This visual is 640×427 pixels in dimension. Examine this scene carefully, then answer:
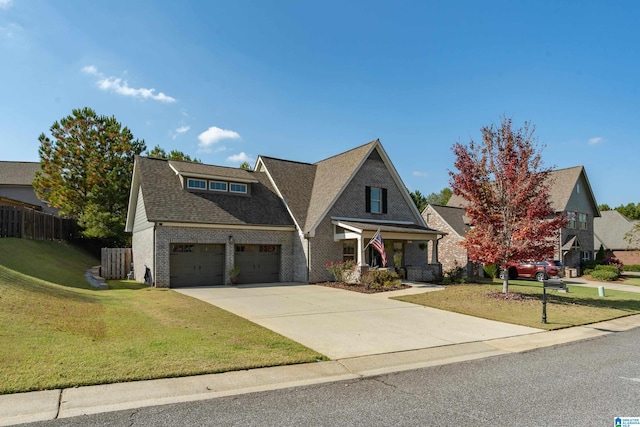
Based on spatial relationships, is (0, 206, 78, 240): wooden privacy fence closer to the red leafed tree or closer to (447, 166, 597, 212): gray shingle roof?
the red leafed tree

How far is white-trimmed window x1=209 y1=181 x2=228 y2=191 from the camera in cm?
2262

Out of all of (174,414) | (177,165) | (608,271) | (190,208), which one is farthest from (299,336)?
(608,271)

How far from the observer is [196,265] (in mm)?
20266

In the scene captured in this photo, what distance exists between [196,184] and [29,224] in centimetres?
849

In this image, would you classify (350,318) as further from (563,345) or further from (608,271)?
(608,271)

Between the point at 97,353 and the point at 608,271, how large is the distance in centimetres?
3443

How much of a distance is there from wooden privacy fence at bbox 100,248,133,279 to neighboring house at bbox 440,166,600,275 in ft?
75.5

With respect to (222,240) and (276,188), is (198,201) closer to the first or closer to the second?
(222,240)

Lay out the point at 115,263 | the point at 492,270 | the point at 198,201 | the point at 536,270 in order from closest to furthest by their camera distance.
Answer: the point at 198,201
the point at 115,263
the point at 536,270
the point at 492,270

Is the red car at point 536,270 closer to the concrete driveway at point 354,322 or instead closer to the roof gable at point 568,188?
the roof gable at point 568,188

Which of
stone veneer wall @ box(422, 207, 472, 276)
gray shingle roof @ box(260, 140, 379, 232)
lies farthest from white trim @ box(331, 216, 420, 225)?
stone veneer wall @ box(422, 207, 472, 276)

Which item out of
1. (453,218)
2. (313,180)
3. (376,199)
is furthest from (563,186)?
(313,180)

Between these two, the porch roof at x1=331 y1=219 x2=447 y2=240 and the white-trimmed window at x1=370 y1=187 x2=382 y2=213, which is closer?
the porch roof at x1=331 y1=219 x2=447 y2=240

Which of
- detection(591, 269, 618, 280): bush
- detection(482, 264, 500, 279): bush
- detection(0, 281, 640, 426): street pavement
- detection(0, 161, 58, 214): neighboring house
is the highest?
detection(0, 161, 58, 214): neighboring house
